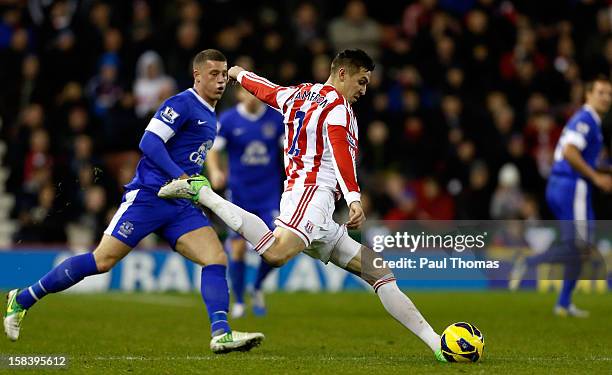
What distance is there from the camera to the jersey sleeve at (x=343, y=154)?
A: 8.18m

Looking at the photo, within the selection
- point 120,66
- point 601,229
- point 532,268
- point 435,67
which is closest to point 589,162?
point 532,268

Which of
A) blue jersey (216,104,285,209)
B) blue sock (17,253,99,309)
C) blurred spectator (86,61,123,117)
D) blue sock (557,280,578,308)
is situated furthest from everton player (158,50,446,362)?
blurred spectator (86,61,123,117)

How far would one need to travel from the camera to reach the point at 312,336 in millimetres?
10750

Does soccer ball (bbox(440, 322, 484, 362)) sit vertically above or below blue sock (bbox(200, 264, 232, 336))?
below

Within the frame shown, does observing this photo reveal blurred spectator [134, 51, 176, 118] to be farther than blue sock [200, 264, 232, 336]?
Yes

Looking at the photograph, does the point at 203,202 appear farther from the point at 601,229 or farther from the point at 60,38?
the point at 60,38

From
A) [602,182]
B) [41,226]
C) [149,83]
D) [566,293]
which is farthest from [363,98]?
[602,182]

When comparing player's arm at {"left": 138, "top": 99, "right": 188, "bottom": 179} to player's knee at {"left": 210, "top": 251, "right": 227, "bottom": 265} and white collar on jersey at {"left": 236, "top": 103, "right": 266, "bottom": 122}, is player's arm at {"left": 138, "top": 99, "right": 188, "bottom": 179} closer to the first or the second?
player's knee at {"left": 210, "top": 251, "right": 227, "bottom": 265}

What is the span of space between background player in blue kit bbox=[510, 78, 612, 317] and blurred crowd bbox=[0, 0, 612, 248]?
4.96m

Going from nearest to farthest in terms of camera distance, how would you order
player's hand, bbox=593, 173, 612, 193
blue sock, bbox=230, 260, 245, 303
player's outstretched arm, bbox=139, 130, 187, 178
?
player's outstretched arm, bbox=139, 130, 187, 178
player's hand, bbox=593, 173, 612, 193
blue sock, bbox=230, 260, 245, 303

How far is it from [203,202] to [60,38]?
11533 millimetres

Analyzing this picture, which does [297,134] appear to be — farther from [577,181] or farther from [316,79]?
[316,79]

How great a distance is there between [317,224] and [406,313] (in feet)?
3.04

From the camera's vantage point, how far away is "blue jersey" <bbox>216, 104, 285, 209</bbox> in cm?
1333
